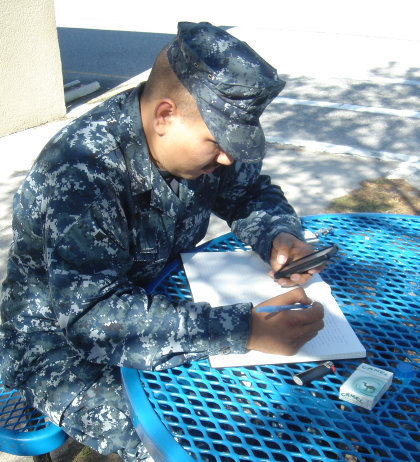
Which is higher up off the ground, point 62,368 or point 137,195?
point 137,195

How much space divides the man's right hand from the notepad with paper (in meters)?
0.03

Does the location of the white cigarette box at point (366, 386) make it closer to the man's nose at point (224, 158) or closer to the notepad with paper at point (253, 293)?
→ the notepad with paper at point (253, 293)

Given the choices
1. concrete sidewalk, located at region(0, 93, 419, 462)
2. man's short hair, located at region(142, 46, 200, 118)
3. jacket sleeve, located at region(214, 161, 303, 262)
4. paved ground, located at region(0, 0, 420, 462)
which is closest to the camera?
man's short hair, located at region(142, 46, 200, 118)

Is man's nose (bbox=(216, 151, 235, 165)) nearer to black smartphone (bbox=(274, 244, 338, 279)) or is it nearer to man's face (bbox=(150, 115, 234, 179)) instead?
man's face (bbox=(150, 115, 234, 179))

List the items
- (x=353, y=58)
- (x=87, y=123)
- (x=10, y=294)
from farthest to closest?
(x=353, y=58)
(x=10, y=294)
(x=87, y=123)

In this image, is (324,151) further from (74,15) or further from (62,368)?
(74,15)

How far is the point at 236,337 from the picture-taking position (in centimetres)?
133

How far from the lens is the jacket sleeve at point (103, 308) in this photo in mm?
1310

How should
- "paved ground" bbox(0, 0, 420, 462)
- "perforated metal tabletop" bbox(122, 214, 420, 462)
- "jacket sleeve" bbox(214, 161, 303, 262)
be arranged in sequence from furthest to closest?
"paved ground" bbox(0, 0, 420, 462) → "jacket sleeve" bbox(214, 161, 303, 262) → "perforated metal tabletop" bbox(122, 214, 420, 462)

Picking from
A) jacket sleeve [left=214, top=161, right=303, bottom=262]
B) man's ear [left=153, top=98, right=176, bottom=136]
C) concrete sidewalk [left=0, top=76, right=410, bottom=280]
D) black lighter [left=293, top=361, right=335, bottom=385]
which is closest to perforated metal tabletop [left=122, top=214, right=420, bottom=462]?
black lighter [left=293, top=361, right=335, bottom=385]

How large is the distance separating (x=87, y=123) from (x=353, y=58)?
21.4 ft

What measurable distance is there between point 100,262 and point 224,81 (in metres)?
0.52

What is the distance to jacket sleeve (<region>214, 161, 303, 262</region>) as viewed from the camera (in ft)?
5.98

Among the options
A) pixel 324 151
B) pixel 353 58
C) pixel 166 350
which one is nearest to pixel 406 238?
pixel 166 350
